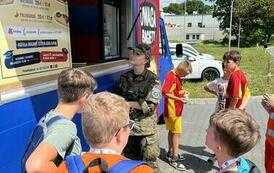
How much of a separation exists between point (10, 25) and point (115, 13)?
279 centimetres

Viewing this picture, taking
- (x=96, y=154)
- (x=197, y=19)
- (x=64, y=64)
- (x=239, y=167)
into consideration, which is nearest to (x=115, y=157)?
(x=96, y=154)

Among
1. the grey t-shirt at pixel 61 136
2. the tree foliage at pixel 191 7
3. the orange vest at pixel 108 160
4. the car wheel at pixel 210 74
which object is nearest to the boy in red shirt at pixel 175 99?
the grey t-shirt at pixel 61 136

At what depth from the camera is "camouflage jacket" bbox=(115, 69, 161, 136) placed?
4.50 metres

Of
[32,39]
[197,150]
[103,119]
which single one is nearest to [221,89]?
[197,150]

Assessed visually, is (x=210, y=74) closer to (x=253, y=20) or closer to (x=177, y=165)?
(x=177, y=165)

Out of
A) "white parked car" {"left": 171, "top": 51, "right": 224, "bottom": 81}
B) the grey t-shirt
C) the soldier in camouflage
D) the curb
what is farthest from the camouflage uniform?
"white parked car" {"left": 171, "top": 51, "right": 224, "bottom": 81}

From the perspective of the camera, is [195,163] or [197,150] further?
[197,150]

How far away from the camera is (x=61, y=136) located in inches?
89.3

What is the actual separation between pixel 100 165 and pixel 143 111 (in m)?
2.77

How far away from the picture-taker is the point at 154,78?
456cm

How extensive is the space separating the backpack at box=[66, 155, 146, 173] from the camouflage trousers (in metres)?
2.74

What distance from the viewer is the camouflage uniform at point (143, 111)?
4.50 m

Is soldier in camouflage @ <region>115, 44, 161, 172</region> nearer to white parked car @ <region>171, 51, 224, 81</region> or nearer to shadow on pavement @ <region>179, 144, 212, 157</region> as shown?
shadow on pavement @ <region>179, 144, 212, 157</region>

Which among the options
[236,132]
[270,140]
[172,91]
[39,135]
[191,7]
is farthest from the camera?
[191,7]
